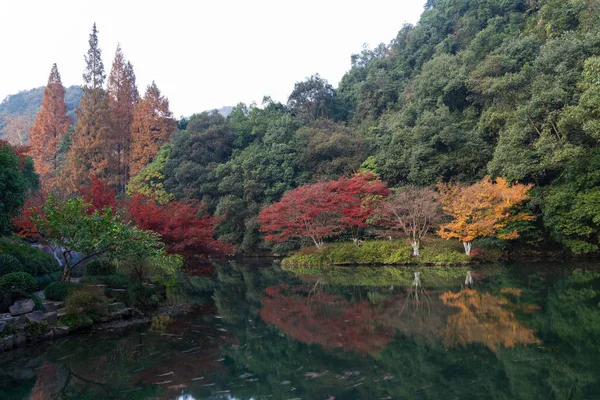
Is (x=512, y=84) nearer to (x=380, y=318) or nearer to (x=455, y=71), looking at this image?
(x=455, y=71)

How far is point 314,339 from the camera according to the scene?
24.0 ft

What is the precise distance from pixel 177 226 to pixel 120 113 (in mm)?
22765

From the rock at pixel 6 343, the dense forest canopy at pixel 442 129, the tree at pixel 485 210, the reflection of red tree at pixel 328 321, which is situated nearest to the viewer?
the rock at pixel 6 343

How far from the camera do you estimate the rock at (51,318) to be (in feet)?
25.6

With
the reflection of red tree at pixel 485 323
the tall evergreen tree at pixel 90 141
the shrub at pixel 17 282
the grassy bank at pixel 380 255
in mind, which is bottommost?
the grassy bank at pixel 380 255

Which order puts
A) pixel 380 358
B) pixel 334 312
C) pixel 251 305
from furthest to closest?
pixel 251 305, pixel 334 312, pixel 380 358

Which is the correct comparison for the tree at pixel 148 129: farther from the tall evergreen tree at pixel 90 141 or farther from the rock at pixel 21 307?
the rock at pixel 21 307

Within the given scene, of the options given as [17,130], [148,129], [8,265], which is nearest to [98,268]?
[8,265]

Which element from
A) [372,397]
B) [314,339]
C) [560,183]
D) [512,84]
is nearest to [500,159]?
[560,183]

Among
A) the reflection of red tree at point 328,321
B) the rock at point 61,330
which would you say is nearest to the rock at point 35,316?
the rock at point 61,330

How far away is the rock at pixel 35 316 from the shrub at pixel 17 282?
46cm

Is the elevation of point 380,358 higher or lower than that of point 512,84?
lower

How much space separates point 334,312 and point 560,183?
15.0m

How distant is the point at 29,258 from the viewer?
9.84 m
